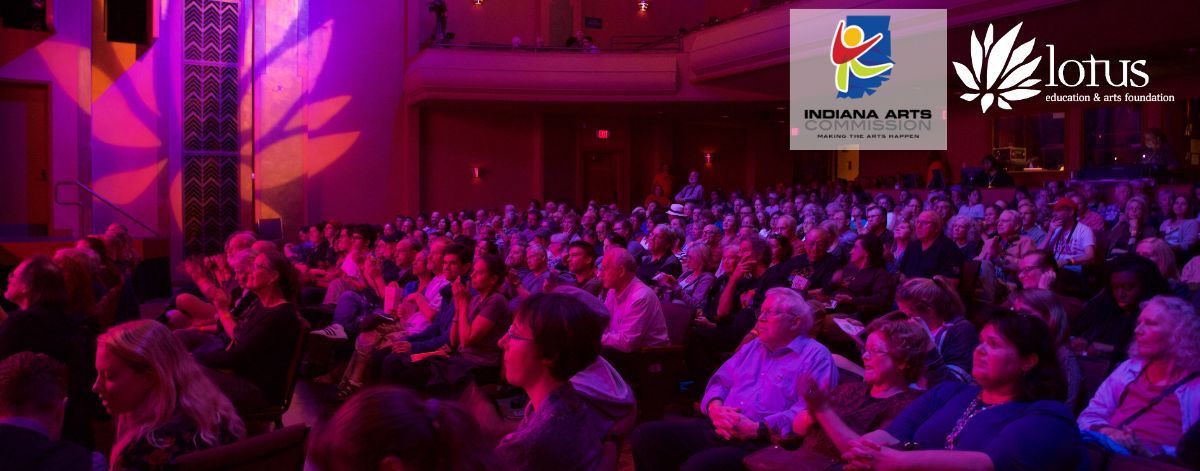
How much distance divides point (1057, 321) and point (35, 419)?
3.07 metres

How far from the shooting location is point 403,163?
1678 cm

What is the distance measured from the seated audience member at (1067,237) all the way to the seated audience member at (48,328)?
243 inches

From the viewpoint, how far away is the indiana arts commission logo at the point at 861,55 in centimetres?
1144

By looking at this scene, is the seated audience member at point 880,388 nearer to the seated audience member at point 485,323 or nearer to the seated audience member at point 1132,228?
the seated audience member at point 485,323

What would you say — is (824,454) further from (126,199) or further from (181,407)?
(126,199)

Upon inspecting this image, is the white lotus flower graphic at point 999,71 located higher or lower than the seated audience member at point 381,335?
higher

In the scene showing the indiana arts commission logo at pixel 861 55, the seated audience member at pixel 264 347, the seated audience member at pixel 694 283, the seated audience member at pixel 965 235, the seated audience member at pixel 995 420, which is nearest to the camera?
the seated audience member at pixel 995 420

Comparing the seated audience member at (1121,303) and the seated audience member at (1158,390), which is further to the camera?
the seated audience member at (1121,303)

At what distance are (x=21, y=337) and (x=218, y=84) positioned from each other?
40.5ft

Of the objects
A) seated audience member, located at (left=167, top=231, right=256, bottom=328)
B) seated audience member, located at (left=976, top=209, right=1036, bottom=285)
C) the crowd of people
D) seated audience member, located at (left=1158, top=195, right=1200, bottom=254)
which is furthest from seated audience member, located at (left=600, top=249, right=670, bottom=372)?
seated audience member, located at (left=1158, top=195, right=1200, bottom=254)

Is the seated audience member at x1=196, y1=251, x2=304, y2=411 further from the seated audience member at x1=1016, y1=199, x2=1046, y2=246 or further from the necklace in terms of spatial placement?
the seated audience member at x1=1016, y1=199, x2=1046, y2=246

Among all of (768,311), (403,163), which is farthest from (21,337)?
(403,163)

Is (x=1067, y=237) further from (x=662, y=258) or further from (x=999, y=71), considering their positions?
(x=999, y=71)

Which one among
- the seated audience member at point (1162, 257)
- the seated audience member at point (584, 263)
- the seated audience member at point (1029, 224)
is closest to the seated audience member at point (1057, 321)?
the seated audience member at point (1162, 257)
